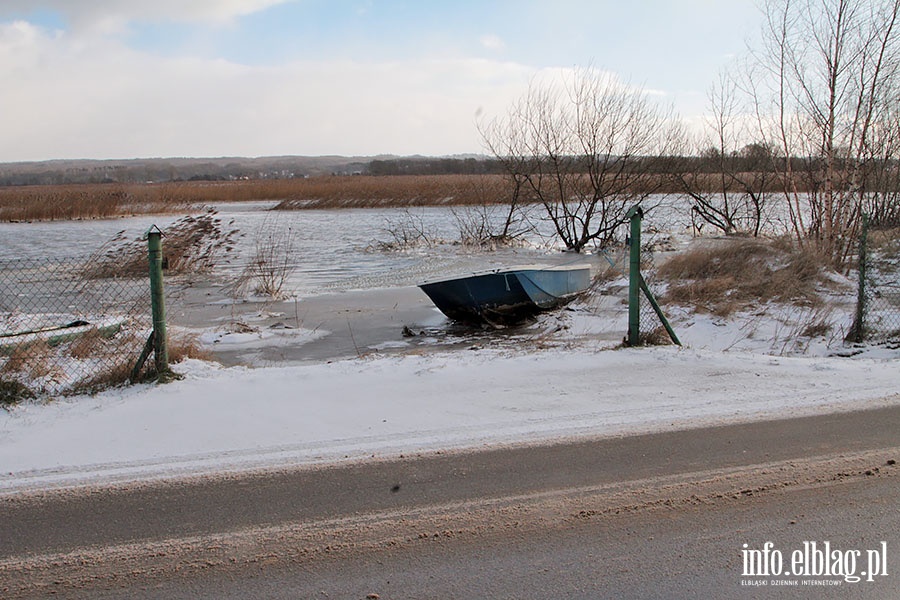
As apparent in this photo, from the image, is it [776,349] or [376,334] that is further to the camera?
[376,334]

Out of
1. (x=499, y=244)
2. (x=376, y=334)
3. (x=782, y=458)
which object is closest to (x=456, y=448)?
(x=782, y=458)

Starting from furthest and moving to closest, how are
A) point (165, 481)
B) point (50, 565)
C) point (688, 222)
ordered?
point (688, 222) → point (165, 481) → point (50, 565)

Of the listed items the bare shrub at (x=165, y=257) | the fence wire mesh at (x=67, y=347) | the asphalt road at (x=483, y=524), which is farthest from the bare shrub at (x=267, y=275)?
the asphalt road at (x=483, y=524)

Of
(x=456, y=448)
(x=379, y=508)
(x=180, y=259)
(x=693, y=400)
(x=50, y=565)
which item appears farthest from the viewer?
(x=180, y=259)

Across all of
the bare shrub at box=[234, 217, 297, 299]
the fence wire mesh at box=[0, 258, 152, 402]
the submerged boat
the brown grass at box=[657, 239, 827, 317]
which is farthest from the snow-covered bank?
the bare shrub at box=[234, 217, 297, 299]

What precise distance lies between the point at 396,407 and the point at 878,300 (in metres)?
8.96

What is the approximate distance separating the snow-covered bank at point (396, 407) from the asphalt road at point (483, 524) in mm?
370

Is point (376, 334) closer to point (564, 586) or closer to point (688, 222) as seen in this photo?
point (564, 586)

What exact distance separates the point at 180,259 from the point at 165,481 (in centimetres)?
1599

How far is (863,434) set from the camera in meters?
4.89

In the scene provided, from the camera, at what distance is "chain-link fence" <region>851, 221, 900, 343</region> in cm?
845

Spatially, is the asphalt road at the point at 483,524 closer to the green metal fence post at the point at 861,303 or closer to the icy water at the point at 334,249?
the green metal fence post at the point at 861,303

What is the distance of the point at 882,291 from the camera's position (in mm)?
12172

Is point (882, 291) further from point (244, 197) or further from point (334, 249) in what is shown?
point (244, 197)
